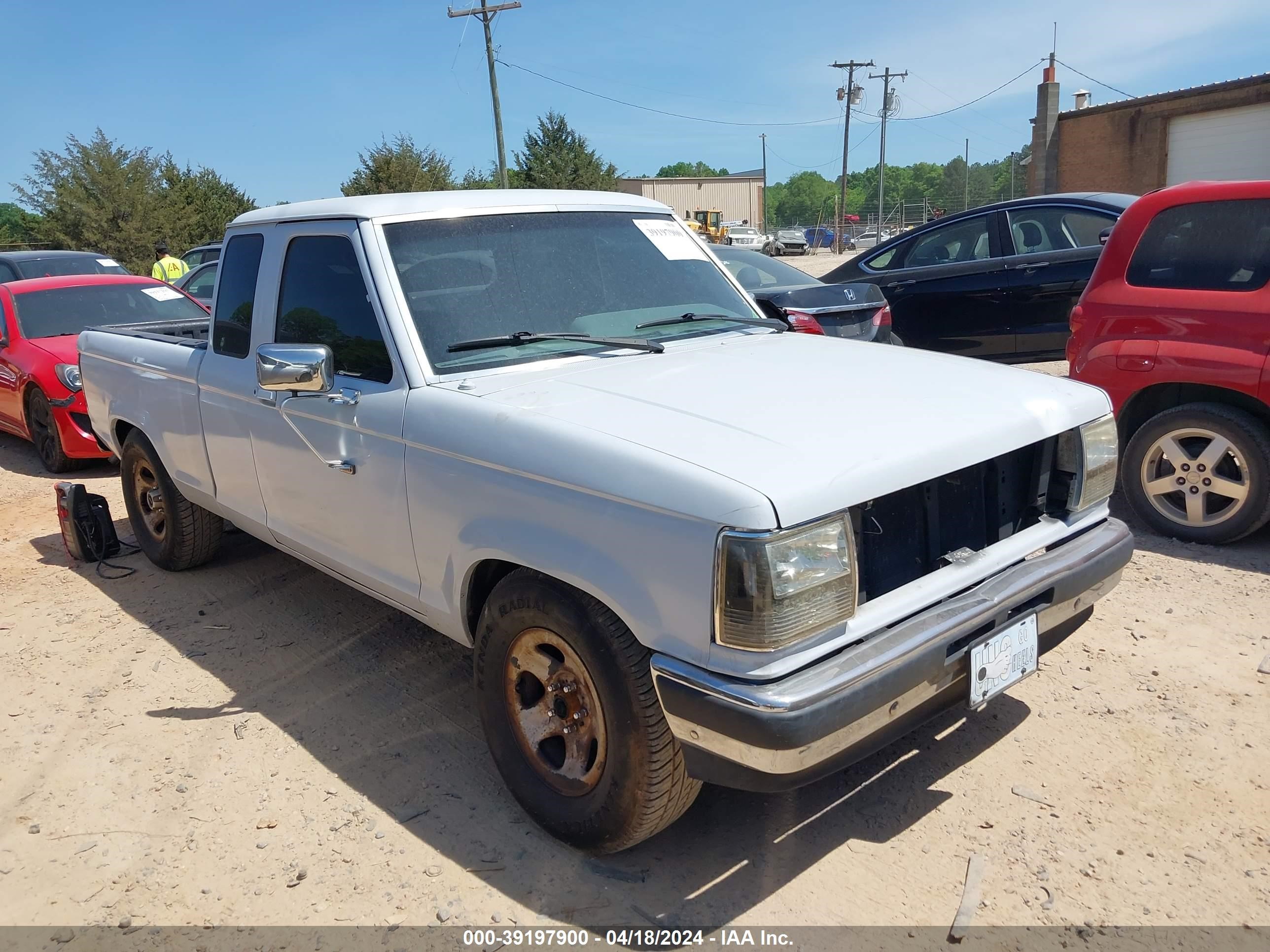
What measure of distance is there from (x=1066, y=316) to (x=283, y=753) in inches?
274

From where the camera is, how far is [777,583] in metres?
2.26

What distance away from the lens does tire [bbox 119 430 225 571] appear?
527 cm

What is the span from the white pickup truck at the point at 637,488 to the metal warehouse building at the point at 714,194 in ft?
211

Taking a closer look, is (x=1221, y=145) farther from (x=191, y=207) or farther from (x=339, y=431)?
(x=191, y=207)

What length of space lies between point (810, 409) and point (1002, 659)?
88cm

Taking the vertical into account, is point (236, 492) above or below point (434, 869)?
above

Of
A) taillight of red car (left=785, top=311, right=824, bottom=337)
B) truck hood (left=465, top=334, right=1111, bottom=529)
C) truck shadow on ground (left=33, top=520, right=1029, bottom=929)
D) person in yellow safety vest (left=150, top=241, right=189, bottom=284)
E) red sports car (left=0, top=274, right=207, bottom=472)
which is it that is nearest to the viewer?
truck hood (left=465, top=334, right=1111, bottom=529)

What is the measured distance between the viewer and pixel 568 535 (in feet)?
8.52

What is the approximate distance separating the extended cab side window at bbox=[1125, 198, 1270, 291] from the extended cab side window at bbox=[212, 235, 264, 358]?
172 inches

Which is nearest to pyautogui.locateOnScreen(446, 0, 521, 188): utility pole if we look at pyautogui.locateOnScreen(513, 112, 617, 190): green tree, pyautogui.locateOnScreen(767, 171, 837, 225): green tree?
pyautogui.locateOnScreen(513, 112, 617, 190): green tree

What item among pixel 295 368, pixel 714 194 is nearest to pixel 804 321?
pixel 295 368

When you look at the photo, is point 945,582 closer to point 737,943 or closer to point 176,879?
point 737,943

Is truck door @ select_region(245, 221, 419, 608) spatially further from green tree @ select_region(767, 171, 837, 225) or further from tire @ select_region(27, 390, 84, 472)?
green tree @ select_region(767, 171, 837, 225)

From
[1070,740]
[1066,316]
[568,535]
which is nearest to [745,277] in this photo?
[1066,316]
